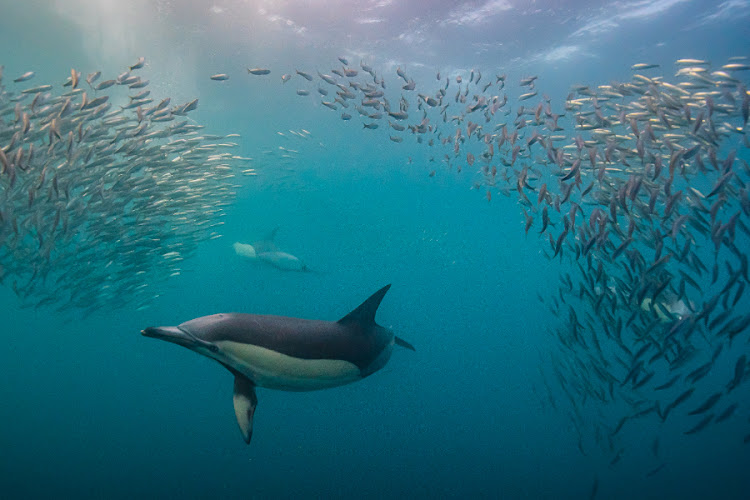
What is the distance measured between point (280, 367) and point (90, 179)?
24.4 feet

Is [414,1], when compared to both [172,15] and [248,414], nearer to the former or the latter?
[172,15]

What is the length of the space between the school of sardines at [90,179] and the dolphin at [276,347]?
4.09 metres

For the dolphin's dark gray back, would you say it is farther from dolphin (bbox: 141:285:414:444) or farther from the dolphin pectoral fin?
the dolphin pectoral fin

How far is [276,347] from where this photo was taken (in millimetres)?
2914

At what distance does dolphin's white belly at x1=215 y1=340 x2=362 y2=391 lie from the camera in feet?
9.38

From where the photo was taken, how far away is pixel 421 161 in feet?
147

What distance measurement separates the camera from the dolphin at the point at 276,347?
9.17 ft

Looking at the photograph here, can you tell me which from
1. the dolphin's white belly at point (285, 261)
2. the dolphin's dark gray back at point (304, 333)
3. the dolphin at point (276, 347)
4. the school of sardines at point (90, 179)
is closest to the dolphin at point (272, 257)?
the dolphin's white belly at point (285, 261)

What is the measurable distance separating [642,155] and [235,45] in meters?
23.1

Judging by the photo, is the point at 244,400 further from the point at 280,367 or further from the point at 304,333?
the point at 304,333

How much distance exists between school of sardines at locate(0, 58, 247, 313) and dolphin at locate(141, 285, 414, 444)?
4093 millimetres

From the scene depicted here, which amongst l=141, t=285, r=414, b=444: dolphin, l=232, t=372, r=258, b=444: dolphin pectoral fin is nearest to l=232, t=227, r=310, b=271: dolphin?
l=141, t=285, r=414, b=444: dolphin

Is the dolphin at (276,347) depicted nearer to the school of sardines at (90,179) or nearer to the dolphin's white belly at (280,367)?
the dolphin's white belly at (280,367)

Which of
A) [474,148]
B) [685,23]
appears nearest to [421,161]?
[474,148]
